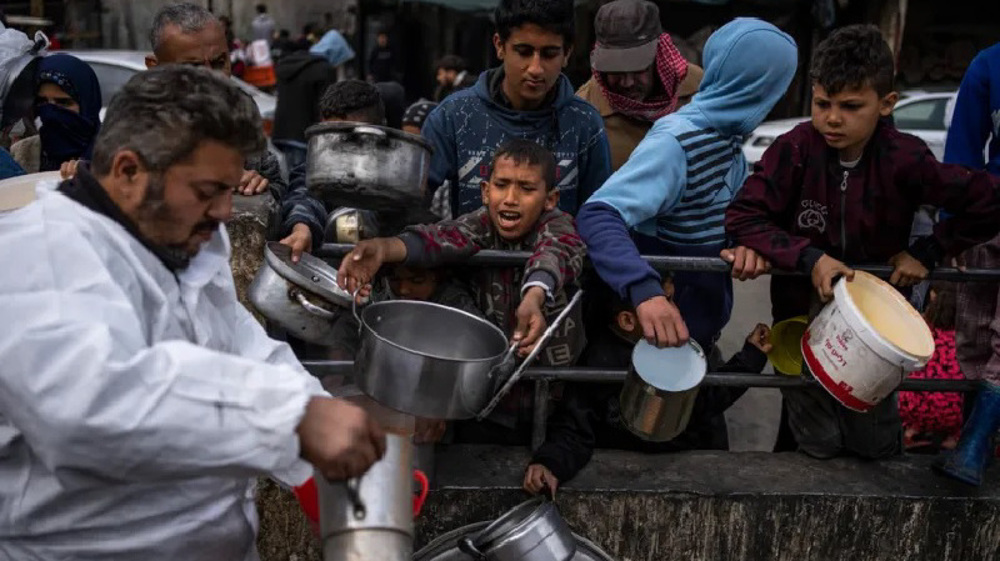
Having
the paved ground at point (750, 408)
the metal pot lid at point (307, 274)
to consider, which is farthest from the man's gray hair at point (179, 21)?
the paved ground at point (750, 408)

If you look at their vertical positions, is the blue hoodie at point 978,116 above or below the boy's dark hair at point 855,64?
below

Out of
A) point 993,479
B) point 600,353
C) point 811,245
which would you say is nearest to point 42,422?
point 600,353

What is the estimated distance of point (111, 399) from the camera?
1522mm

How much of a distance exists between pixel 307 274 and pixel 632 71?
5.82 feet

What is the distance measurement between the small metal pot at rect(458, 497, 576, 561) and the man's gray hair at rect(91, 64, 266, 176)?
138 cm

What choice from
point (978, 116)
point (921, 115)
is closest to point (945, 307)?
point (978, 116)

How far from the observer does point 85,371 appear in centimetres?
150

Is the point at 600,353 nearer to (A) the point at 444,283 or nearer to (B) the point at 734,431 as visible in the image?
(A) the point at 444,283

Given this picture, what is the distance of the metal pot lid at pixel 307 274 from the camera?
270 centimetres

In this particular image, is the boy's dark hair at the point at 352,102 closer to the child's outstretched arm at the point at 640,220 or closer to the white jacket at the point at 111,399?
the child's outstretched arm at the point at 640,220

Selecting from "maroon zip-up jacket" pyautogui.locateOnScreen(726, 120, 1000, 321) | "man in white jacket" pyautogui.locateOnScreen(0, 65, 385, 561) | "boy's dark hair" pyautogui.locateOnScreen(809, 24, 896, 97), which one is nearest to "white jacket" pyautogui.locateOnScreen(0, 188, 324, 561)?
"man in white jacket" pyautogui.locateOnScreen(0, 65, 385, 561)

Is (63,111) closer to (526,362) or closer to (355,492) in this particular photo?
(526,362)

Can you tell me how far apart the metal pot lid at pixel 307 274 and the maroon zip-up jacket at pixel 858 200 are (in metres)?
1.20

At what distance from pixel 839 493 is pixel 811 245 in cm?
78
